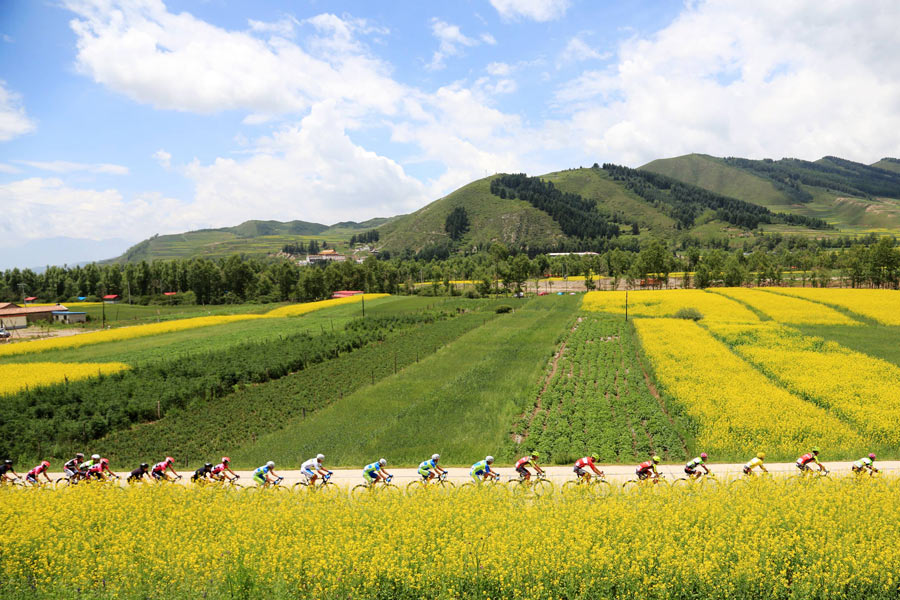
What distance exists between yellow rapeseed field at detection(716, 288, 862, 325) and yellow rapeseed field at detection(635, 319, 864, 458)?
27.8m

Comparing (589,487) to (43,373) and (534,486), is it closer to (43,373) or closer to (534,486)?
(534,486)

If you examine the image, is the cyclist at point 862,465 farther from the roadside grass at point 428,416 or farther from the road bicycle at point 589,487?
the roadside grass at point 428,416

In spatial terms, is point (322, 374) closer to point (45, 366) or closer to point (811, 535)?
point (45, 366)

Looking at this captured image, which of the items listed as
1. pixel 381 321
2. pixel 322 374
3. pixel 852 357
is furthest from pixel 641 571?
pixel 381 321

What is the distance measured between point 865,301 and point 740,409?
203 feet

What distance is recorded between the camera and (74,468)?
59.7 ft

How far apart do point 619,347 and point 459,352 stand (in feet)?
57.6

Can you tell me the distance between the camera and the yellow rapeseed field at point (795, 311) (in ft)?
180

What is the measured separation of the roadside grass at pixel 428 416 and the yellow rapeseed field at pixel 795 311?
38.0 meters

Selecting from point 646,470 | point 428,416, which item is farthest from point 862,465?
point 428,416

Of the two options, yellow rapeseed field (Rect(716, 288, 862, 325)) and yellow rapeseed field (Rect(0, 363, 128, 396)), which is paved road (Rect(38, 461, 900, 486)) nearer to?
yellow rapeseed field (Rect(0, 363, 128, 396))

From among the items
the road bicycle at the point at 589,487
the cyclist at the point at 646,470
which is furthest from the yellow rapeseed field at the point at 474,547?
the cyclist at the point at 646,470

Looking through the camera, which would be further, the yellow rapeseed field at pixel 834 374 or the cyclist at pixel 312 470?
the yellow rapeseed field at pixel 834 374

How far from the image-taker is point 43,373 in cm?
3950
